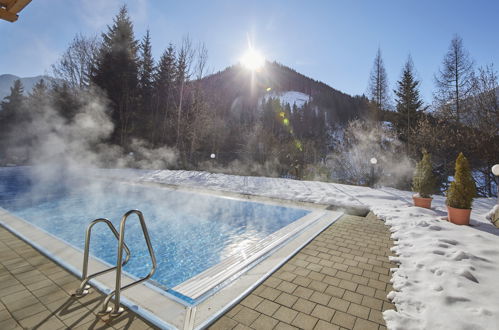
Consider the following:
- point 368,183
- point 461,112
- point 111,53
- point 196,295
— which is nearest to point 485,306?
point 196,295

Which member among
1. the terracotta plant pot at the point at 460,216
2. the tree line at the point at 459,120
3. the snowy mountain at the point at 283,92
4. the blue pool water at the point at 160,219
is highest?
the snowy mountain at the point at 283,92

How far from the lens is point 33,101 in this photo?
17891 mm

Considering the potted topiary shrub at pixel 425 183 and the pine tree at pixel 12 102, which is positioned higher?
the pine tree at pixel 12 102

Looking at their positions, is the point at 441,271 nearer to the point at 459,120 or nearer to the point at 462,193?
the point at 462,193

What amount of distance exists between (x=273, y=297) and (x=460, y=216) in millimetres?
3962

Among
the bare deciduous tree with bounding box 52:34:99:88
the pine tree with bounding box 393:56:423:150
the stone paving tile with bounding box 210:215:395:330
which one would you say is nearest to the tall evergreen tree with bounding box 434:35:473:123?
the pine tree with bounding box 393:56:423:150

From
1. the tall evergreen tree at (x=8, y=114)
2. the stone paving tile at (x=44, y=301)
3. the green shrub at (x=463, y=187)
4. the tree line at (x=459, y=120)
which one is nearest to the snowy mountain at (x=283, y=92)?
the tree line at (x=459, y=120)

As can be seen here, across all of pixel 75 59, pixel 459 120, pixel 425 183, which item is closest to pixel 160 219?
pixel 425 183

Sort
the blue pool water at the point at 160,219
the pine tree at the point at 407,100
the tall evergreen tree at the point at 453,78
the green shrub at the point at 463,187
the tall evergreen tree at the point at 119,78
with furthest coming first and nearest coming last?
1. the tall evergreen tree at the point at 119,78
2. the pine tree at the point at 407,100
3. the tall evergreen tree at the point at 453,78
4. the green shrub at the point at 463,187
5. the blue pool water at the point at 160,219

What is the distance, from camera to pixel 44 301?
6.23ft

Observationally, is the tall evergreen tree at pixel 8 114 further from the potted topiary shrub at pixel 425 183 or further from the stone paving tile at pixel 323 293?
the potted topiary shrub at pixel 425 183

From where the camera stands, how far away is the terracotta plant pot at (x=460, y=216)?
4.06 metres

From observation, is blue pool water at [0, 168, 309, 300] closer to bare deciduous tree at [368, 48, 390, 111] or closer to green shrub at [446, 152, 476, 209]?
green shrub at [446, 152, 476, 209]

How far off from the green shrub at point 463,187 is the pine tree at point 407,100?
1233 cm
